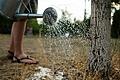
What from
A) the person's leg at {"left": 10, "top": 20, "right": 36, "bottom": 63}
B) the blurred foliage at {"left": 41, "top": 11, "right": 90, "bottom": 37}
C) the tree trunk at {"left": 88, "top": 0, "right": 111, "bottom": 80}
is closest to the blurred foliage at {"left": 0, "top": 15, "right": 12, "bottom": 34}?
the blurred foliage at {"left": 41, "top": 11, "right": 90, "bottom": 37}

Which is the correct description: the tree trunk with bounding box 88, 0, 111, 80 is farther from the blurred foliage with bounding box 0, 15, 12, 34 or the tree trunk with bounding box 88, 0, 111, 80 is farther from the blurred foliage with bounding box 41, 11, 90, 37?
the blurred foliage with bounding box 0, 15, 12, 34

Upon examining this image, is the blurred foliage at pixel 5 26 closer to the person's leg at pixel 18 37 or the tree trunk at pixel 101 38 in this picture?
the person's leg at pixel 18 37

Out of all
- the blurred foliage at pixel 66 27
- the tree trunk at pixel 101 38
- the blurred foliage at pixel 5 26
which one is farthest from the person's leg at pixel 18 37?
the blurred foliage at pixel 5 26

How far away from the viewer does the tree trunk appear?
2754mm

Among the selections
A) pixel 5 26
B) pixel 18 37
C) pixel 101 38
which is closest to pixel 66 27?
pixel 18 37

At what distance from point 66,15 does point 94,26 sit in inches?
112

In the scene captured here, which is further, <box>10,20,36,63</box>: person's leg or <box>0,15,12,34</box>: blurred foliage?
<box>0,15,12,34</box>: blurred foliage

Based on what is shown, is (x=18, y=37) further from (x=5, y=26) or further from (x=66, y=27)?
(x=5, y=26)

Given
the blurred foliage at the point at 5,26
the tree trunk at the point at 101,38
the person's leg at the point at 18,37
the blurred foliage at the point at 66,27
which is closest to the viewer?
the tree trunk at the point at 101,38

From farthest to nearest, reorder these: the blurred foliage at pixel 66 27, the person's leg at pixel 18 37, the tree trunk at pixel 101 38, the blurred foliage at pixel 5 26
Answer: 1. the blurred foliage at pixel 5 26
2. the blurred foliage at pixel 66 27
3. the person's leg at pixel 18 37
4. the tree trunk at pixel 101 38

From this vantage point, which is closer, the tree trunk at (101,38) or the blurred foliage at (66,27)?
the tree trunk at (101,38)

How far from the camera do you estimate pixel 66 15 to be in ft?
18.4

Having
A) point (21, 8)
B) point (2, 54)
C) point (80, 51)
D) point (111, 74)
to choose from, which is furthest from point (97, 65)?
point (2, 54)

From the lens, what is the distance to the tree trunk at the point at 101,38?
2.75m
